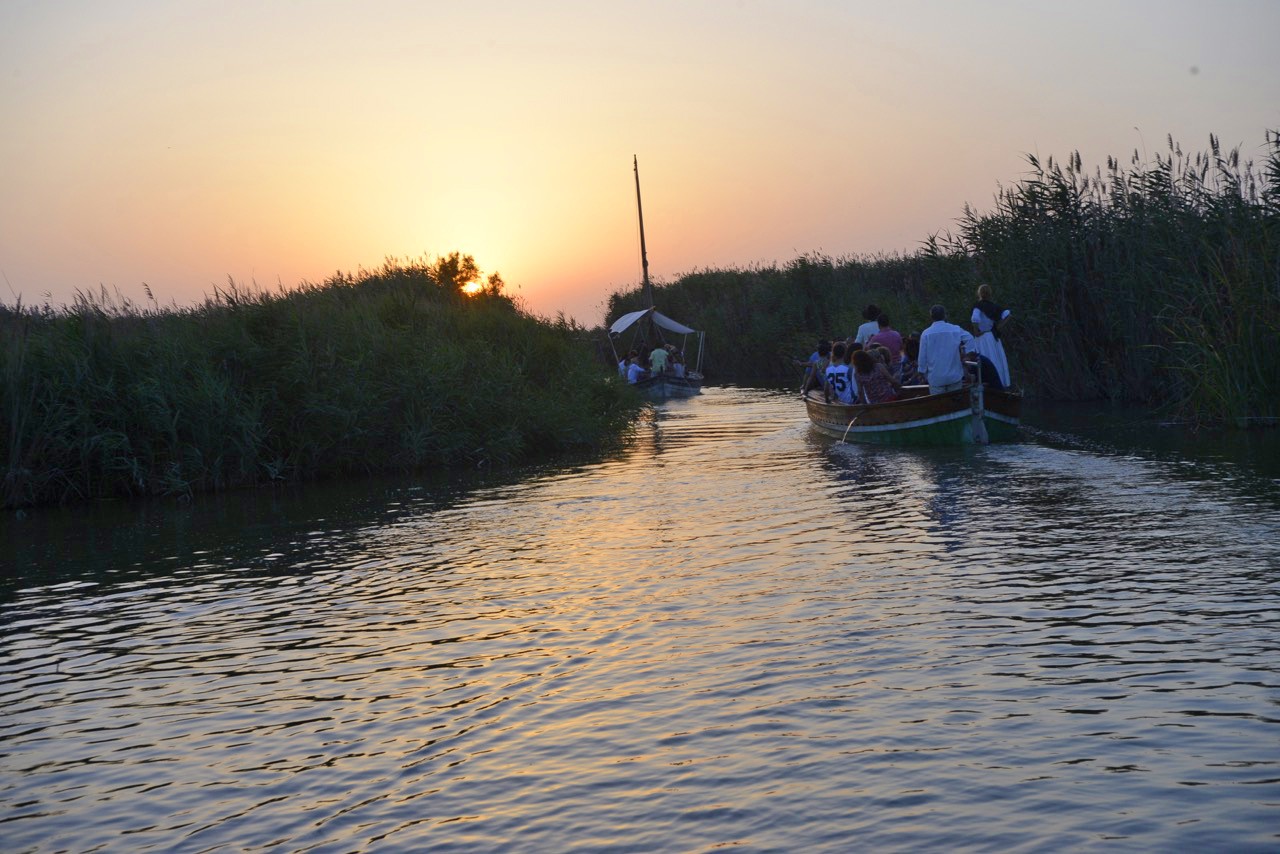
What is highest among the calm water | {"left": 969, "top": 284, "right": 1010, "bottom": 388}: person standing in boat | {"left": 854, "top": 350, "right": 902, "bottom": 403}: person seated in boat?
{"left": 969, "top": 284, "right": 1010, "bottom": 388}: person standing in boat

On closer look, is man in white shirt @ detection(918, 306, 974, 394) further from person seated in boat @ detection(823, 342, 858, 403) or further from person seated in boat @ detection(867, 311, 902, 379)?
person seated in boat @ detection(867, 311, 902, 379)

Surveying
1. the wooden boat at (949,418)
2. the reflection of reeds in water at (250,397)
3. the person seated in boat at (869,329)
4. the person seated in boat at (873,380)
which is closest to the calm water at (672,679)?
the reflection of reeds in water at (250,397)

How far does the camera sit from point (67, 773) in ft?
19.4

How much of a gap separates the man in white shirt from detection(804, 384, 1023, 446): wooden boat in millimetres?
492

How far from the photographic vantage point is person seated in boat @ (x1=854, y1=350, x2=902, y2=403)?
20594mm

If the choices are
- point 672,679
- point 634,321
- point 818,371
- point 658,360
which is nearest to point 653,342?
point 634,321

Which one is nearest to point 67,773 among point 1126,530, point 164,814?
point 164,814

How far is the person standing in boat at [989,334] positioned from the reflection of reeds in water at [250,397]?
6886 millimetres

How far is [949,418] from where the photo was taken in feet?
62.8

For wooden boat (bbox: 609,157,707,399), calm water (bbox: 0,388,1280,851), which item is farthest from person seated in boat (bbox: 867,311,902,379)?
wooden boat (bbox: 609,157,707,399)

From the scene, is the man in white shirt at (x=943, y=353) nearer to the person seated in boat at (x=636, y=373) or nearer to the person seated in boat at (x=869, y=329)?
the person seated in boat at (x=869, y=329)

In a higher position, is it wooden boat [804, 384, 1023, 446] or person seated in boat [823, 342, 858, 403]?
person seated in boat [823, 342, 858, 403]

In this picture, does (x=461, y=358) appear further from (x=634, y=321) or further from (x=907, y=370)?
(x=634, y=321)

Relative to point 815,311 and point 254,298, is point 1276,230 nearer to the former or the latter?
point 254,298
